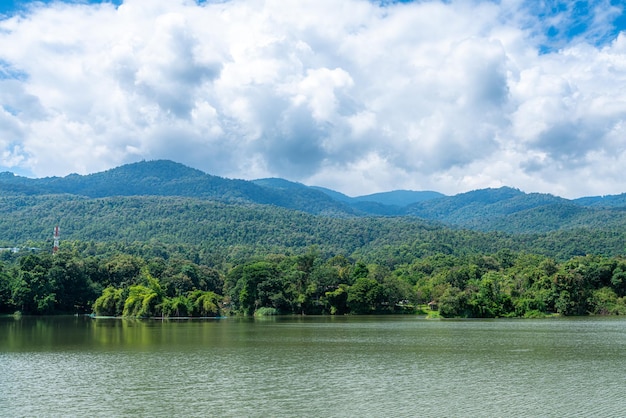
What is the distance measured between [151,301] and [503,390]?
8253cm

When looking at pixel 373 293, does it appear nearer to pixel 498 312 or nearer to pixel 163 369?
pixel 498 312

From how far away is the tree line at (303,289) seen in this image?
104 m

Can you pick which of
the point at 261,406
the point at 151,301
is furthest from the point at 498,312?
the point at 261,406

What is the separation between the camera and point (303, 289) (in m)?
122

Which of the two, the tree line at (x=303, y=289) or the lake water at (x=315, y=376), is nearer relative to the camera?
the lake water at (x=315, y=376)

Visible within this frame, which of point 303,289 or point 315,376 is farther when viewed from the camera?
point 303,289

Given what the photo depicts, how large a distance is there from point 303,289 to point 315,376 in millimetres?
85430

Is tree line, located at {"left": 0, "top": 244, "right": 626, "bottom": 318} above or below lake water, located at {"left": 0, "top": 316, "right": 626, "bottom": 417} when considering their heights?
above

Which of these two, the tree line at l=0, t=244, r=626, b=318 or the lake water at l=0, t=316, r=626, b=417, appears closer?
the lake water at l=0, t=316, r=626, b=417

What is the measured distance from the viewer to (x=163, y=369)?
129 ft

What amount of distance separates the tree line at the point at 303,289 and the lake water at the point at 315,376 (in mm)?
43322

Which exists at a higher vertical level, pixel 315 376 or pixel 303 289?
pixel 303 289

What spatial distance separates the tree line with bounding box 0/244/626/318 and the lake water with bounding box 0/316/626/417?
43322 millimetres

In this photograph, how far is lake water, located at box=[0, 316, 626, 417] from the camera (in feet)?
92.1
